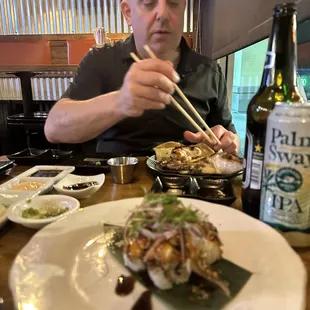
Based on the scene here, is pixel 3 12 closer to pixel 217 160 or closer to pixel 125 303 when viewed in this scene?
pixel 217 160

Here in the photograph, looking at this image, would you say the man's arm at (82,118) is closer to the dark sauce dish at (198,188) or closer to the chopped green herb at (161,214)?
the dark sauce dish at (198,188)

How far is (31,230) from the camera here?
745 mm

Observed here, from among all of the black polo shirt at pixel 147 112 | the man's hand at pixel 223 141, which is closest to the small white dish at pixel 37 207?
the man's hand at pixel 223 141

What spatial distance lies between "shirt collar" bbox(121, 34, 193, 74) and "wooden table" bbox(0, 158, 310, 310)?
2.26 feet

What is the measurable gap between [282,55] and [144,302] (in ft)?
1.86

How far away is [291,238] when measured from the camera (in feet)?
2.11

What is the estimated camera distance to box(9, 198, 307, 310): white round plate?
0.47m

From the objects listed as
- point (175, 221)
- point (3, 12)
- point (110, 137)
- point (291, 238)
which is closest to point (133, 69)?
point (175, 221)

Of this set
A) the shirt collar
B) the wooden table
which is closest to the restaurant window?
the shirt collar

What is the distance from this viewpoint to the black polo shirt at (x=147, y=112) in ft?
5.39

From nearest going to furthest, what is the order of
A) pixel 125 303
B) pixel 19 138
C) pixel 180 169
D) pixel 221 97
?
pixel 125 303
pixel 180 169
pixel 221 97
pixel 19 138

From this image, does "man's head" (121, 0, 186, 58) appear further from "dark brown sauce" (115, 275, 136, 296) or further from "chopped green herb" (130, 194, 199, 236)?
"dark brown sauce" (115, 275, 136, 296)

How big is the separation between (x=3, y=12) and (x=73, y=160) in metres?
3.55

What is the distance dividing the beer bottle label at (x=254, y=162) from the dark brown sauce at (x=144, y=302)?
35cm
